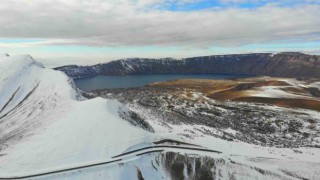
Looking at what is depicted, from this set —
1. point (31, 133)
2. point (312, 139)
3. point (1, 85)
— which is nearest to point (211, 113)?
point (312, 139)

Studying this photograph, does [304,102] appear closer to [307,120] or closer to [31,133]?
[307,120]

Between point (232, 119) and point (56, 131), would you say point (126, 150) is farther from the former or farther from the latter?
point (232, 119)

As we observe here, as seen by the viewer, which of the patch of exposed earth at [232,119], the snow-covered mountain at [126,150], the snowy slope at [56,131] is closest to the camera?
the snow-covered mountain at [126,150]

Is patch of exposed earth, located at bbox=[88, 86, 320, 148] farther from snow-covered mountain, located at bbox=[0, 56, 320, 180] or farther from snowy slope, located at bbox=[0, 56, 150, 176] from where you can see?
snowy slope, located at bbox=[0, 56, 150, 176]

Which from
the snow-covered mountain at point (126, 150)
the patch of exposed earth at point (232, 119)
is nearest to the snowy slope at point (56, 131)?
the snow-covered mountain at point (126, 150)

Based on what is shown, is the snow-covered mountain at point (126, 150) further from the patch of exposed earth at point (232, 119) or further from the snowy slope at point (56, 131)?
the patch of exposed earth at point (232, 119)

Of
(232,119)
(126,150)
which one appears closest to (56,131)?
(126,150)
